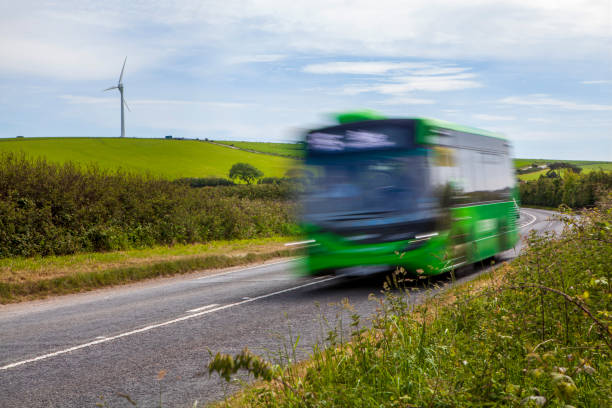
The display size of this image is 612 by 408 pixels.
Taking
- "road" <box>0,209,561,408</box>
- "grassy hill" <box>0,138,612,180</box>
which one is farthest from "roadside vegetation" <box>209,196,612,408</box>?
"grassy hill" <box>0,138,612,180</box>

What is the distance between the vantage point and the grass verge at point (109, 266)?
10453mm

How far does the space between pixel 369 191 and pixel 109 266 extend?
7205mm

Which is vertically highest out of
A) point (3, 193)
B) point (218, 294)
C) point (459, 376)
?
point (3, 193)

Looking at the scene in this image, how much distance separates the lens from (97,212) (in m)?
16.6

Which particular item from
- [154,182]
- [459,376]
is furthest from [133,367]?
[154,182]

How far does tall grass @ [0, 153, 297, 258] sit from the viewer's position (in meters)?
14.9

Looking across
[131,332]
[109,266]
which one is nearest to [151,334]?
[131,332]

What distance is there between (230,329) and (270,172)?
57.4 meters

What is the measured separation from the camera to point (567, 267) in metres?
6.06

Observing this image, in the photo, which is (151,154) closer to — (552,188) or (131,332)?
(552,188)

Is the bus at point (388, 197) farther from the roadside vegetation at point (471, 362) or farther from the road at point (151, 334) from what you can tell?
the roadside vegetation at point (471, 362)

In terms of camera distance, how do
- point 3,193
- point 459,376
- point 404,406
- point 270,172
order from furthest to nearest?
point 270,172
point 3,193
point 459,376
point 404,406

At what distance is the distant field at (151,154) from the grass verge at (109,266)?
39.8 metres

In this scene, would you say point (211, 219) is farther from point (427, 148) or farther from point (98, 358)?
point (98, 358)
